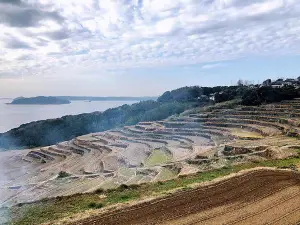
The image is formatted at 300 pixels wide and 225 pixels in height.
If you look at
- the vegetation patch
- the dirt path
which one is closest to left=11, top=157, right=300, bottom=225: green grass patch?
the dirt path

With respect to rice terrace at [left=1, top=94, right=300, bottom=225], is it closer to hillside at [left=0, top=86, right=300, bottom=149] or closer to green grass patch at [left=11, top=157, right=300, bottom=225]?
green grass patch at [left=11, top=157, right=300, bottom=225]

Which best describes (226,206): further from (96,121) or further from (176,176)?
(96,121)

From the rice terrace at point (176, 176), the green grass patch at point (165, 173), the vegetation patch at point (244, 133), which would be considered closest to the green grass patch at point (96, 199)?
the rice terrace at point (176, 176)

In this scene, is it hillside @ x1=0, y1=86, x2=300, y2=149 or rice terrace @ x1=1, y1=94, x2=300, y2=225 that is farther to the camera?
hillside @ x1=0, y1=86, x2=300, y2=149

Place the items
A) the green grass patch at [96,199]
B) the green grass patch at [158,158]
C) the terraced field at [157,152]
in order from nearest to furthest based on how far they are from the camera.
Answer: the green grass patch at [96,199] → the terraced field at [157,152] → the green grass patch at [158,158]

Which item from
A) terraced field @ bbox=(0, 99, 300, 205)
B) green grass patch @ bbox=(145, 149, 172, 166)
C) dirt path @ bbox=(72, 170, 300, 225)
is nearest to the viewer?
dirt path @ bbox=(72, 170, 300, 225)

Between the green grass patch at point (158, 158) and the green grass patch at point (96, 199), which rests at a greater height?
the green grass patch at point (96, 199)

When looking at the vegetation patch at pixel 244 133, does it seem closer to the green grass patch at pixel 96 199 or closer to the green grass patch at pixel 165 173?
the green grass patch at pixel 165 173

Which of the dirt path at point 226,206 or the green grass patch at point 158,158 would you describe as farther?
the green grass patch at point 158,158
